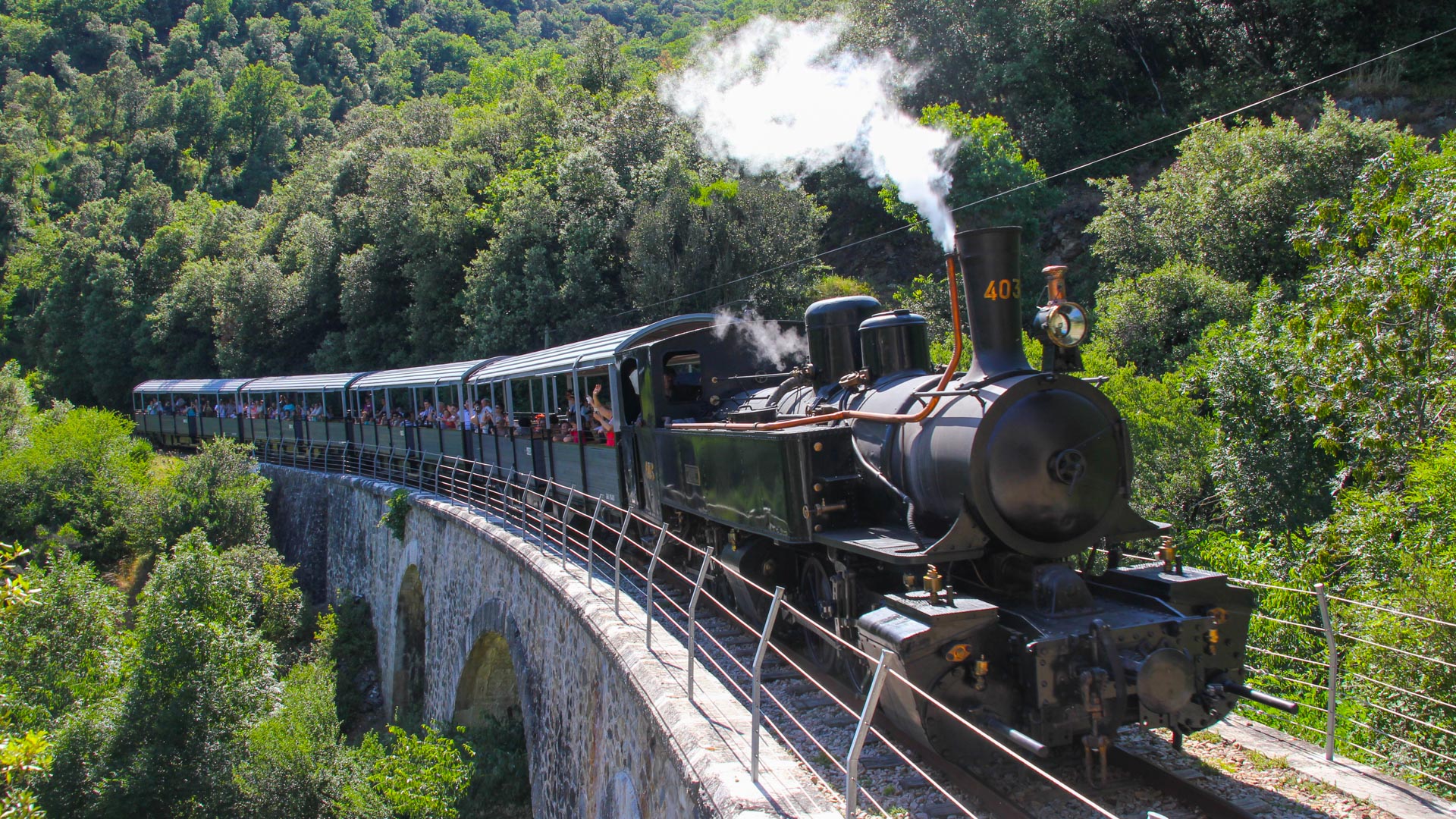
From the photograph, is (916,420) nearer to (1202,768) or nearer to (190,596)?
(1202,768)

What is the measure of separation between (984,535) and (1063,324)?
1.49 metres

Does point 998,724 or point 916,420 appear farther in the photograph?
point 916,420

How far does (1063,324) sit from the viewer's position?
5.71 metres

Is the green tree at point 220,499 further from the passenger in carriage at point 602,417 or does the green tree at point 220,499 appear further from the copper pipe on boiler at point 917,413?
the copper pipe on boiler at point 917,413

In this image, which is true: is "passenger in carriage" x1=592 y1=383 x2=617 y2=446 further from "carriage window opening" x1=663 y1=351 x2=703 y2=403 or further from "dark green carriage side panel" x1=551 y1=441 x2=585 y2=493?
"carriage window opening" x1=663 y1=351 x2=703 y2=403

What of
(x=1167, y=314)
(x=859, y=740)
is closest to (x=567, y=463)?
(x=859, y=740)

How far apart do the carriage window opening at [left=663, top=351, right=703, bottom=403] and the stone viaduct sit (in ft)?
7.53

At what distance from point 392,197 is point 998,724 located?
38.0 m

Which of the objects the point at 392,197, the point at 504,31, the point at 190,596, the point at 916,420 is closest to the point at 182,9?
the point at 504,31

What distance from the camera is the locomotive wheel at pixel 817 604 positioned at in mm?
6867

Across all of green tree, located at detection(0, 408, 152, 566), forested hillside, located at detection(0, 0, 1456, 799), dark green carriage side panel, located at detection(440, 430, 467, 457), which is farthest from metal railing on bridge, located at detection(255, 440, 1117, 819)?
green tree, located at detection(0, 408, 152, 566)

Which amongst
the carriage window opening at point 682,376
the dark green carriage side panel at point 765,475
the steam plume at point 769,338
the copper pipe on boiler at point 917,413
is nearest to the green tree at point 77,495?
the carriage window opening at point 682,376

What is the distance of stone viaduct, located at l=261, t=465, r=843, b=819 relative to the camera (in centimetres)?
529

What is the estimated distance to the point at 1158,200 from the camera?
19.6m
